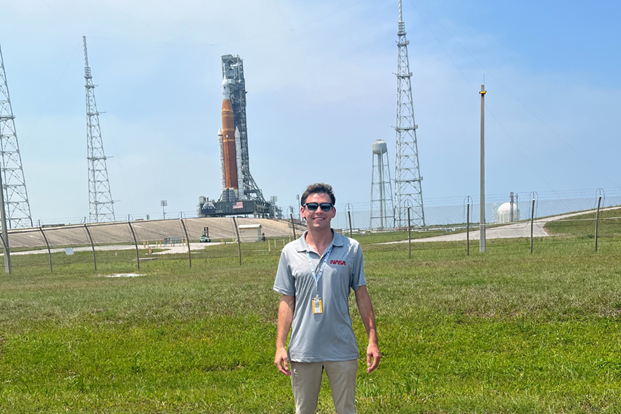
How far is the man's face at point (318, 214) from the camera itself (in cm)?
375

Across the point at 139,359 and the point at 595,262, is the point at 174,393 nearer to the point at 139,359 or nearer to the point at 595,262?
the point at 139,359

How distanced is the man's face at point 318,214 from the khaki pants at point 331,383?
0.91m

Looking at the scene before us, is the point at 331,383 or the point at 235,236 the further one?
the point at 235,236

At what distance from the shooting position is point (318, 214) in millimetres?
3777

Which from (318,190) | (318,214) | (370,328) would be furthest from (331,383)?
(318,190)

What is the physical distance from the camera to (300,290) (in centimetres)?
371

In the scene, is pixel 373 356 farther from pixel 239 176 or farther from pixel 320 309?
pixel 239 176

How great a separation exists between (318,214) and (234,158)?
2835 inches

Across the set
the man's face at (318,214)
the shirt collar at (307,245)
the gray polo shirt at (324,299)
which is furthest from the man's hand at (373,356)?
the man's face at (318,214)

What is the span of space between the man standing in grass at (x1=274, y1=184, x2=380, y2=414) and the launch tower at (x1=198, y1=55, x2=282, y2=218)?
7062 centimetres

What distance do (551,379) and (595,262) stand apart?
1071 centimetres

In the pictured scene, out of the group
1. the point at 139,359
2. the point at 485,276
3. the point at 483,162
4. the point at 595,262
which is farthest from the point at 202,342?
the point at 483,162

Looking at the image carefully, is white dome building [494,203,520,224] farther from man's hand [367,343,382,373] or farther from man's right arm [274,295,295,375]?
man's right arm [274,295,295,375]

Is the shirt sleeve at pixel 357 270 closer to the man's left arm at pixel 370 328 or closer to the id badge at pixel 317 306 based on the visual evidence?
the man's left arm at pixel 370 328
